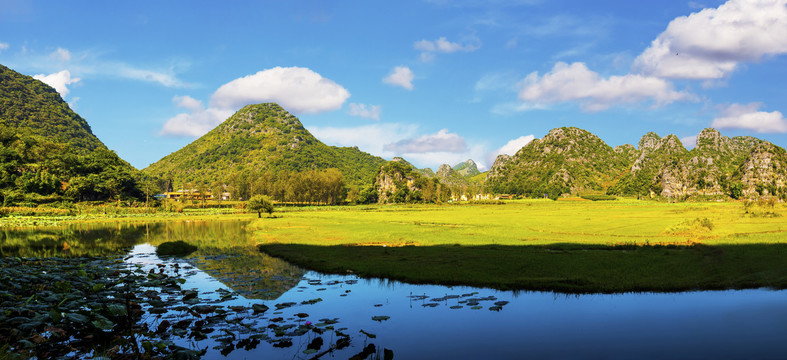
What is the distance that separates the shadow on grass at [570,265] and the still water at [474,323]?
3.69ft

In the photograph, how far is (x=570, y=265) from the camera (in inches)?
1029

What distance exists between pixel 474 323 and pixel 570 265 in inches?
506

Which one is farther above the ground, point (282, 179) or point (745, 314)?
point (282, 179)

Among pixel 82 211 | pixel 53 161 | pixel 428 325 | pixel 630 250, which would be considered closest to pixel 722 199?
pixel 630 250

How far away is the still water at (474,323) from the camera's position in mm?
13203

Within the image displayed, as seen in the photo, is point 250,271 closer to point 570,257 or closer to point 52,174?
point 570,257

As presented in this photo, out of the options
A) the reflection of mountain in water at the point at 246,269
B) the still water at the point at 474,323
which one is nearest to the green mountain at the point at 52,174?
the reflection of mountain in water at the point at 246,269

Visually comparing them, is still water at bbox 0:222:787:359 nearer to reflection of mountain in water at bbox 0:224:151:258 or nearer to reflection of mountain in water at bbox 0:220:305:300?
reflection of mountain in water at bbox 0:220:305:300

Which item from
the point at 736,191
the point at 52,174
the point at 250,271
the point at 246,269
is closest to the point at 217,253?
the point at 246,269

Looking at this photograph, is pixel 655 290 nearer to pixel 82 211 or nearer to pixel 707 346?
pixel 707 346

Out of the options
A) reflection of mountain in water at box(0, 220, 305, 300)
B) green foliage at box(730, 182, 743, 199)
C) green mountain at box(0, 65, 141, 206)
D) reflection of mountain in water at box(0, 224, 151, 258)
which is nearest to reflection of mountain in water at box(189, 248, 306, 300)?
reflection of mountain in water at box(0, 220, 305, 300)

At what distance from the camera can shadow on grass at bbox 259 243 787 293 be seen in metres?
21.4

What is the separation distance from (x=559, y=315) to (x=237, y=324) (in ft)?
42.4

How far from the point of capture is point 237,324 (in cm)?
1534
